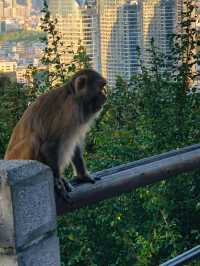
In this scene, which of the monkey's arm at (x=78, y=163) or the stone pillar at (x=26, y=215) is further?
the monkey's arm at (x=78, y=163)

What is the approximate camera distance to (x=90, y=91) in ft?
12.2

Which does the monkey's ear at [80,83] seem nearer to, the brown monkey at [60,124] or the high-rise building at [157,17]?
the brown monkey at [60,124]

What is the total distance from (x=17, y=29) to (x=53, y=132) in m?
19.0

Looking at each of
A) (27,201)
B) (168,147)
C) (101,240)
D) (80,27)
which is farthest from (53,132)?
(80,27)

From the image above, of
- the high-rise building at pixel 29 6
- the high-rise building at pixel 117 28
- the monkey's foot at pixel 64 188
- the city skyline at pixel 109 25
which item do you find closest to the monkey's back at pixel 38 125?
the monkey's foot at pixel 64 188

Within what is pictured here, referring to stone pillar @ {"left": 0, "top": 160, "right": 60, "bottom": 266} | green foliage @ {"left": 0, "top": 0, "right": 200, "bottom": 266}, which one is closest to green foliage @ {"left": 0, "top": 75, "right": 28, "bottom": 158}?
green foliage @ {"left": 0, "top": 0, "right": 200, "bottom": 266}

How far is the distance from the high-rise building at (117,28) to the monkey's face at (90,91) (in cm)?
1027

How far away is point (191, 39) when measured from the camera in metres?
9.39

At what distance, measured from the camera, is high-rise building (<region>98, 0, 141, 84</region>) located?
14578mm

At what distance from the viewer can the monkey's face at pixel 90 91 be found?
3621 millimetres

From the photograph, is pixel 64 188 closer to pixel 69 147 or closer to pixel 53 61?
pixel 69 147

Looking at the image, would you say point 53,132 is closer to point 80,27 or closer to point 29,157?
point 29,157

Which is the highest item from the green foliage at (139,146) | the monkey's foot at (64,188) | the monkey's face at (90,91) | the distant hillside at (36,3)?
the distant hillside at (36,3)

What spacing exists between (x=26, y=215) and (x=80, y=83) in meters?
1.61
